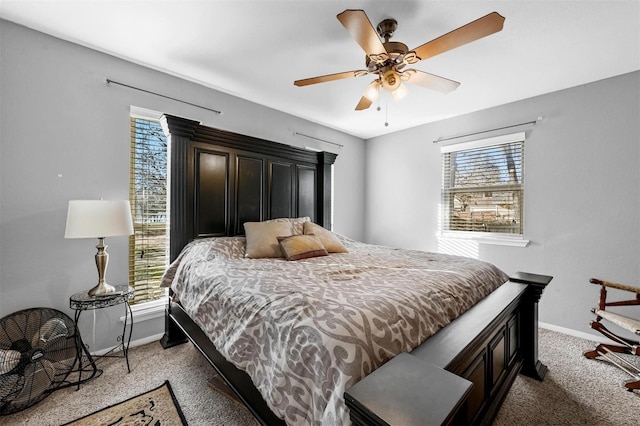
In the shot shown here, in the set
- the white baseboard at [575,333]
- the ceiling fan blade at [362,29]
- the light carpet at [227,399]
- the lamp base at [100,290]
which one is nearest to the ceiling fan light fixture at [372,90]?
the ceiling fan blade at [362,29]

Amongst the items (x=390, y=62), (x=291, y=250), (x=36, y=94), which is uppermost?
A: (x=390, y=62)

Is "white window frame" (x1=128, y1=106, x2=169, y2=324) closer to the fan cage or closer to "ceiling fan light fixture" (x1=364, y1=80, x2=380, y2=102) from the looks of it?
the fan cage

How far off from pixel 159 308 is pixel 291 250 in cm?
142

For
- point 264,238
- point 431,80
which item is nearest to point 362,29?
point 431,80

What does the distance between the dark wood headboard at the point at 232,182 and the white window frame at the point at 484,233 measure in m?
1.63

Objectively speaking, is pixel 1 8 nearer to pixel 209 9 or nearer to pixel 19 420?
pixel 209 9

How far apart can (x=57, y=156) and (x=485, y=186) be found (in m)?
4.37

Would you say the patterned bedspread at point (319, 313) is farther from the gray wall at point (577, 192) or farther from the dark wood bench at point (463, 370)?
the gray wall at point (577, 192)

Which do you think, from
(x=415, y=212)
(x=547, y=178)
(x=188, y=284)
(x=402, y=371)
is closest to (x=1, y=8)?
(x=188, y=284)

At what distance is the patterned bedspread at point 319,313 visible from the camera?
0.95 m

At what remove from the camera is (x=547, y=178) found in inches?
115

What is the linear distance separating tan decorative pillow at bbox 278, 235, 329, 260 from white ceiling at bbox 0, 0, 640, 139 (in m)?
1.59

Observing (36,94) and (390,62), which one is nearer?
(390,62)

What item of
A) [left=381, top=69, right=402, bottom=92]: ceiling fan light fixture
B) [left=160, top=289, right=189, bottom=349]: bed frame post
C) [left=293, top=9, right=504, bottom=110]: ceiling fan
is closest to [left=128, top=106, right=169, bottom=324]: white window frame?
[left=160, top=289, right=189, bottom=349]: bed frame post
